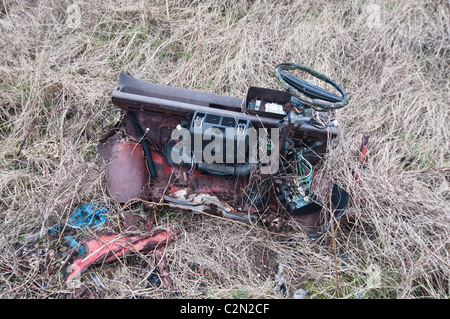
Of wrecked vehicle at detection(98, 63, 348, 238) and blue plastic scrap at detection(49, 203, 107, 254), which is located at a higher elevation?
wrecked vehicle at detection(98, 63, 348, 238)

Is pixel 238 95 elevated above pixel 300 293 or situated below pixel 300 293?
above

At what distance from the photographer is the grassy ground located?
8.32 feet

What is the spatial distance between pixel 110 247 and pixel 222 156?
120 cm

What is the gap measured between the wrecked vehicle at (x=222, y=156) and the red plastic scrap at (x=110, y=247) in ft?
1.02

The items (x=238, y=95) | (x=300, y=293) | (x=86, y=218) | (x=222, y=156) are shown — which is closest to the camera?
(x=222, y=156)

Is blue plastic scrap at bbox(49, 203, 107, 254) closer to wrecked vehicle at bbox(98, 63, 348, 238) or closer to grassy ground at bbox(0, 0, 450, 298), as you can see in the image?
grassy ground at bbox(0, 0, 450, 298)

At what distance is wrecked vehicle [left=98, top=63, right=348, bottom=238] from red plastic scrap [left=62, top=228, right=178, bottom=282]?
31 centimetres

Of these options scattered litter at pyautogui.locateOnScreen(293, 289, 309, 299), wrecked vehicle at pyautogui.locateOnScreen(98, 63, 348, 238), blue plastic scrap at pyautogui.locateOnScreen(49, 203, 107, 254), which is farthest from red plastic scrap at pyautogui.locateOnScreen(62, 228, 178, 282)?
scattered litter at pyautogui.locateOnScreen(293, 289, 309, 299)

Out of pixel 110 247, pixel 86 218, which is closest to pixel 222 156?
pixel 110 247

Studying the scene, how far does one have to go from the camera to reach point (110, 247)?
8.41ft

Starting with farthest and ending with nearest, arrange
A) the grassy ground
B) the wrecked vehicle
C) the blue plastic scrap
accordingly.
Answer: the blue plastic scrap → the grassy ground → the wrecked vehicle

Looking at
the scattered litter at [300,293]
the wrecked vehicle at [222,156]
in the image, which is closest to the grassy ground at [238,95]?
the scattered litter at [300,293]

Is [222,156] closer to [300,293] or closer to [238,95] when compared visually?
[300,293]

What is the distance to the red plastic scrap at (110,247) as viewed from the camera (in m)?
2.47
